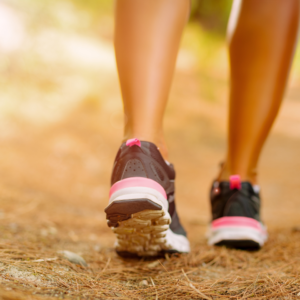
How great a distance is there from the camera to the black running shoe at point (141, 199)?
631 millimetres

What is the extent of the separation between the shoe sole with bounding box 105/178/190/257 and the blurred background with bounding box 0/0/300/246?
1.02 meters

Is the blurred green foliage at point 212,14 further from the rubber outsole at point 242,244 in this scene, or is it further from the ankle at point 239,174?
the rubber outsole at point 242,244

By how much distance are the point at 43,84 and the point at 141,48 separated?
17.4ft

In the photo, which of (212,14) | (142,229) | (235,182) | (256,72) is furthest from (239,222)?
(212,14)

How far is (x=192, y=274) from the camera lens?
0.74 meters

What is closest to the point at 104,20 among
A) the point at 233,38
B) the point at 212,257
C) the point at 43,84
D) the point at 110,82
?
the point at 110,82

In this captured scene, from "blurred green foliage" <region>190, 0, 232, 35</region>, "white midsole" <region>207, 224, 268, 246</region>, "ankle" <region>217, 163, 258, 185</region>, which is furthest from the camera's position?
"blurred green foliage" <region>190, 0, 232, 35</region>

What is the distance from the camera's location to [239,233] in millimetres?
974

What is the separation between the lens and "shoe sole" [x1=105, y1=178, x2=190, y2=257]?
2.05ft

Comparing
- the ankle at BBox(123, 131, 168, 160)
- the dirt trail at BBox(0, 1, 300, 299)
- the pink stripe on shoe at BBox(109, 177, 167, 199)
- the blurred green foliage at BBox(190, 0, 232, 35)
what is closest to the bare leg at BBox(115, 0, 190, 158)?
the ankle at BBox(123, 131, 168, 160)

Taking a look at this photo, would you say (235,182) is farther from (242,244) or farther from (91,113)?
(91,113)

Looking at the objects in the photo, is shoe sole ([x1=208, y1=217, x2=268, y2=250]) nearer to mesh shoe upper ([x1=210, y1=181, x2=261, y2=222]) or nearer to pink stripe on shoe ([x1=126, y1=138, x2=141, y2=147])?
mesh shoe upper ([x1=210, y1=181, x2=261, y2=222])

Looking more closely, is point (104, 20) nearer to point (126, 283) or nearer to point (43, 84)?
point (43, 84)

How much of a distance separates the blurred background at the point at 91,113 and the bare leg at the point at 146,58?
1173 mm
